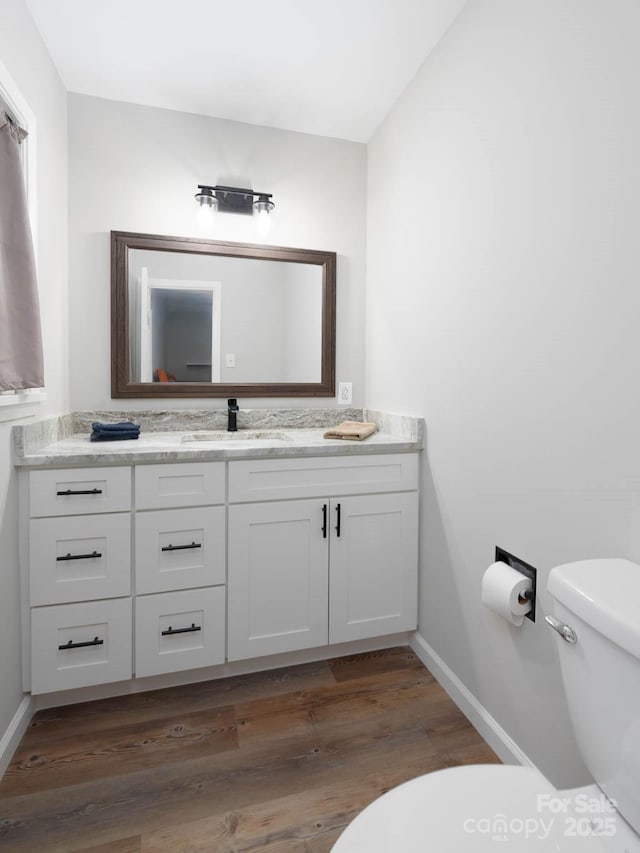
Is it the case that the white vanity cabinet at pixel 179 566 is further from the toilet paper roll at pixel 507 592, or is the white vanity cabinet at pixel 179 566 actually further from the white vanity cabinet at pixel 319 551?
the toilet paper roll at pixel 507 592

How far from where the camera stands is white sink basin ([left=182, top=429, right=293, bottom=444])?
82.0 inches

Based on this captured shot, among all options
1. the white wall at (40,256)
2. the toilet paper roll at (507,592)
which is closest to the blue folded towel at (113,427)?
the white wall at (40,256)

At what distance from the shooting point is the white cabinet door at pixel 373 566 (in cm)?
185

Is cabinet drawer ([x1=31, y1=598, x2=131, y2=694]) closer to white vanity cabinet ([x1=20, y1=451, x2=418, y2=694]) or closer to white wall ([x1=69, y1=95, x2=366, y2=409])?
white vanity cabinet ([x1=20, y1=451, x2=418, y2=694])

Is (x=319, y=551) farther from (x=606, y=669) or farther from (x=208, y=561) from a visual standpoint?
(x=606, y=669)

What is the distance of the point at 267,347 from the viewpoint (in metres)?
2.31

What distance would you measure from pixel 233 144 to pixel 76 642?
7.45 ft

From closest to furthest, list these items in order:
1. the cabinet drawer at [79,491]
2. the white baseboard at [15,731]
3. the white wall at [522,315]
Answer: the white wall at [522,315]
the white baseboard at [15,731]
the cabinet drawer at [79,491]

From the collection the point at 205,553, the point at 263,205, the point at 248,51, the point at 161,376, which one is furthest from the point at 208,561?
the point at 248,51

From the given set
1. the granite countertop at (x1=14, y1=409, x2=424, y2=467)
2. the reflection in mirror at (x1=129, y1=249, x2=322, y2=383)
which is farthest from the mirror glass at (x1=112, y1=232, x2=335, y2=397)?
the granite countertop at (x1=14, y1=409, x2=424, y2=467)

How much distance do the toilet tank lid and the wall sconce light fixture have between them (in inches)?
80.4

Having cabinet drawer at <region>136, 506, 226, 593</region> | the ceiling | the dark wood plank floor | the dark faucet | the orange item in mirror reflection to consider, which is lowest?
the dark wood plank floor

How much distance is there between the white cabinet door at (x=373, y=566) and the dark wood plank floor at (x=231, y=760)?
0.19m

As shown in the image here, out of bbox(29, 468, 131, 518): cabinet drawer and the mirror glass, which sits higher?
the mirror glass
